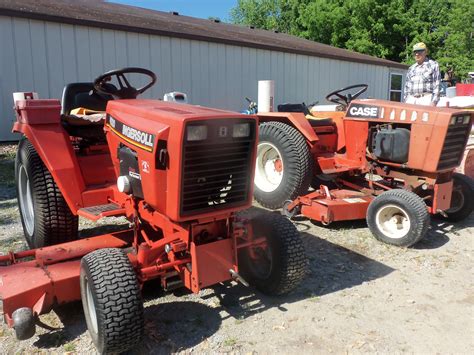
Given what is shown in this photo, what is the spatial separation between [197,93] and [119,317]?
9317 millimetres

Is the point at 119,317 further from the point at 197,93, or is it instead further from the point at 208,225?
the point at 197,93

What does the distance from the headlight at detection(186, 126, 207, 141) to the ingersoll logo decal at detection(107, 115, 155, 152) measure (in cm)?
23

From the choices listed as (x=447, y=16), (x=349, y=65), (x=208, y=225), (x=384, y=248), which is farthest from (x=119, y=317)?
(x=447, y=16)

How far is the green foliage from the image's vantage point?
23.7 meters

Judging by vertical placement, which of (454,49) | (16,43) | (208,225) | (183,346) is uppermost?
(454,49)

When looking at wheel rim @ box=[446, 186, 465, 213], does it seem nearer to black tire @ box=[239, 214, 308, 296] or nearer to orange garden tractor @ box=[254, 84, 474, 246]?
orange garden tractor @ box=[254, 84, 474, 246]

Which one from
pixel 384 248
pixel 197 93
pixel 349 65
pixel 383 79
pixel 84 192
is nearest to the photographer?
pixel 84 192

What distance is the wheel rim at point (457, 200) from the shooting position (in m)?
A: 4.85

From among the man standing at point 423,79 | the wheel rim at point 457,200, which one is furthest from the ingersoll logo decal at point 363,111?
the man standing at point 423,79

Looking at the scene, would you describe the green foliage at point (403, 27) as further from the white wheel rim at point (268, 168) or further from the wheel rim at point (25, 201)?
the wheel rim at point (25, 201)

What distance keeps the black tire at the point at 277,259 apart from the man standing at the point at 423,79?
12.2 feet

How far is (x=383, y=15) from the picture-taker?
24172 millimetres

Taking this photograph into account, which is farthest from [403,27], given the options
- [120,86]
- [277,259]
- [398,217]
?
[277,259]

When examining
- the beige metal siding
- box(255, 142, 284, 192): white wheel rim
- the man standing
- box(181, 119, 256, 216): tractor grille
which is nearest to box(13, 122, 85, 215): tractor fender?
box(181, 119, 256, 216): tractor grille
